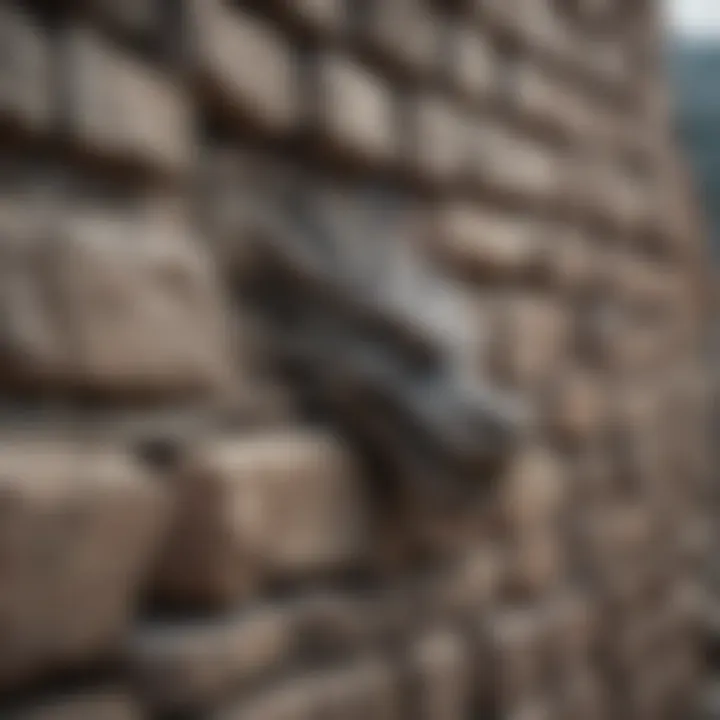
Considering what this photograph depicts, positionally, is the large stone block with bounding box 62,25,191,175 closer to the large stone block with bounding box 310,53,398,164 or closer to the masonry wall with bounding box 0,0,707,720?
the masonry wall with bounding box 0,0,707,720

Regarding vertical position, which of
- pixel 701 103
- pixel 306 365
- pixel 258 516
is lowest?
pixel 258 516

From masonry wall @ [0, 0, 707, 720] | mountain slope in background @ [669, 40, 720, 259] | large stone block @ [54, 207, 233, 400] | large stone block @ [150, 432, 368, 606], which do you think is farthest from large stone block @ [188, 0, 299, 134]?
mountain slope in background @ [669, 40, 720, 259]

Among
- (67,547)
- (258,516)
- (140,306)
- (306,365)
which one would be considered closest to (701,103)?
(306,365)

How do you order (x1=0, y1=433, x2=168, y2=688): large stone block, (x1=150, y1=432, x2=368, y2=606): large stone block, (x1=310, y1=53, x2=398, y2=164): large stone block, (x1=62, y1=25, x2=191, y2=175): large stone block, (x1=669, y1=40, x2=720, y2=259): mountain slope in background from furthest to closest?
(x1=669, y1=40, x2=720, y2=259): mountain slope in background < (x1=310, y1=53, x2=398, y2=164): large stone block < (x1=150, y1=432, x2=368, y2=606): large stone block < (x1=62, y1=25, x2=191, y2=175): large stone block < (x1=0, y1=433, x2=168, y2=688): large stone block

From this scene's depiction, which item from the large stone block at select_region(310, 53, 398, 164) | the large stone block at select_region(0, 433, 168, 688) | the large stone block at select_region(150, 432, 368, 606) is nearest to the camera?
the large stone block at select_region(0, 433, 168, 688)

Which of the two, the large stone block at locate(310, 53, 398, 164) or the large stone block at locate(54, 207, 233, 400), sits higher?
the large stone block at locate(310, 53, 398, 164)

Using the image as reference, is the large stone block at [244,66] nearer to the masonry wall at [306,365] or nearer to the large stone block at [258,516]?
the masonry wall at [306,365]

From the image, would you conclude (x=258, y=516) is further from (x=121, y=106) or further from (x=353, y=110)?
(x=353, y=110)

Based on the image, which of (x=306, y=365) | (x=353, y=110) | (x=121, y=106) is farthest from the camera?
(x=353, y=110)

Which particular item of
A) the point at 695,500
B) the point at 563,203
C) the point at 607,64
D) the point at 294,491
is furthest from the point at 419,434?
the point at 695,500

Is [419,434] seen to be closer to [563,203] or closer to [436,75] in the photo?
[436,75]

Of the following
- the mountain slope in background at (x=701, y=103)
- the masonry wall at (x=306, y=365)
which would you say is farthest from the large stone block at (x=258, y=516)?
the mountain slope in background at (x=701, y=103)

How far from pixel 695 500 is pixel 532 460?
1.28m

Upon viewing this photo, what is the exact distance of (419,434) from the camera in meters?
1.56
